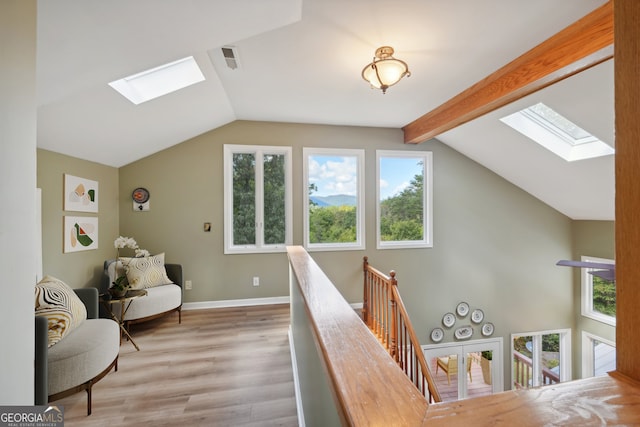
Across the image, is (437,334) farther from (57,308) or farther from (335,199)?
(57,308)

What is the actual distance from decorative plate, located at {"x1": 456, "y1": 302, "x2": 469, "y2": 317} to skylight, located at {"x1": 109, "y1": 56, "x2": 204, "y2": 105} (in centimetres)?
499

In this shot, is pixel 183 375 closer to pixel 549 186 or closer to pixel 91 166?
pixel 91 166

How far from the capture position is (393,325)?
2883 mm

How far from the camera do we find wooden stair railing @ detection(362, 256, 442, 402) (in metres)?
2.61

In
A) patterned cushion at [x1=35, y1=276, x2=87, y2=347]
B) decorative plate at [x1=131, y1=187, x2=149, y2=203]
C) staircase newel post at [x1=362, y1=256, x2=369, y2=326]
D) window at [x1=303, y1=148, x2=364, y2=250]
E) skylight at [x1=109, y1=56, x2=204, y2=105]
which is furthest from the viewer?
window at [x1=303, y1=148, x2=364, y2=250]

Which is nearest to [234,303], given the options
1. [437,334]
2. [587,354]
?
[437,334]

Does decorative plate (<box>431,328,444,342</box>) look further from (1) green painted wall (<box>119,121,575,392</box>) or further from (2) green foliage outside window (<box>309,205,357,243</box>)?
(2) green foliage outside window (<box>309,205,357,243</box>)

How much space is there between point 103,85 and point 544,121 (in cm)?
484

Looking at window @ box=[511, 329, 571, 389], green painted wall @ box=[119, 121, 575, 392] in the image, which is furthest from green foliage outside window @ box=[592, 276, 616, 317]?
window @ box=[511, 329, 571, 389]

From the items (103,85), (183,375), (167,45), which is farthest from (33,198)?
(183,375)

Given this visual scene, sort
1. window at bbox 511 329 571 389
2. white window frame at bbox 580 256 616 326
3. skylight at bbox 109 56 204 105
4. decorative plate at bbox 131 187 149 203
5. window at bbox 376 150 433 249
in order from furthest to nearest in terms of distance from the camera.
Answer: window at bbox 511 329 571 389 → white window frame at bbox 580 256 616 326 → window at bbox 376 150 433 249 → decorative plate at bbox 131 187 149 203 → skylight at bbox 109 56 204 105

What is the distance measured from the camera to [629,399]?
17.6 inches

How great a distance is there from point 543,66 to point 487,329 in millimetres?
4275

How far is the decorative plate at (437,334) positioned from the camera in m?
4.52
